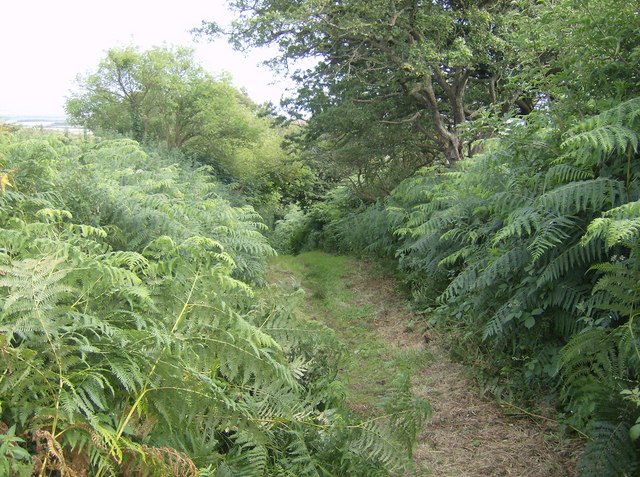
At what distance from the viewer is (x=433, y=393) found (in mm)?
4746

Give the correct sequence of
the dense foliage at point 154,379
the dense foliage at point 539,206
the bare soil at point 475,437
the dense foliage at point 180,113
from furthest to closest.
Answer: the dense foliage at point 180,113
the bare soil at point 475,437
the dense foliage at point 539,206
the dense foliage at point 154,379

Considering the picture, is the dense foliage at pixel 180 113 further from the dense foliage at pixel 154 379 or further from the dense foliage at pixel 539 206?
the dense foliage at pixel 154 379

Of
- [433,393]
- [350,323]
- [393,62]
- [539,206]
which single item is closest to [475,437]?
[433,393]

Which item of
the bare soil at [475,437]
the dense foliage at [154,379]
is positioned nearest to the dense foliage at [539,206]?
the bare soil at [475,437]

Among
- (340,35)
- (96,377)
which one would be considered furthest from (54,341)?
(340,35)

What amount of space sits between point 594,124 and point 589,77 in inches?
29.3

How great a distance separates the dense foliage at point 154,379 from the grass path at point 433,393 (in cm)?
77

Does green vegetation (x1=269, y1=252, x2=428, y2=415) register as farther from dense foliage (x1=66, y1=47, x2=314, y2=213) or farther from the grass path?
dense foliage (x1=66, y1=47, x2=314, y2=213)

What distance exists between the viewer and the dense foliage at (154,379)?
2012 millimetres

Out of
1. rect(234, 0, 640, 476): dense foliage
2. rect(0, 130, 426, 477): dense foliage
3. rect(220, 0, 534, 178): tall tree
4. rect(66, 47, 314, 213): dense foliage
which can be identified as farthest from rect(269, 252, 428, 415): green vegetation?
rect(66, 47, 314, 213): dense foliage

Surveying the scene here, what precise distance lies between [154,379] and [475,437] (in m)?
2.67

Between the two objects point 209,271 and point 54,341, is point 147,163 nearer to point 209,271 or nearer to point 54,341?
point 209,271

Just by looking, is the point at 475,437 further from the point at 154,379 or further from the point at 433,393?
the point at 154,379

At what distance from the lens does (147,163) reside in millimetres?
10500
